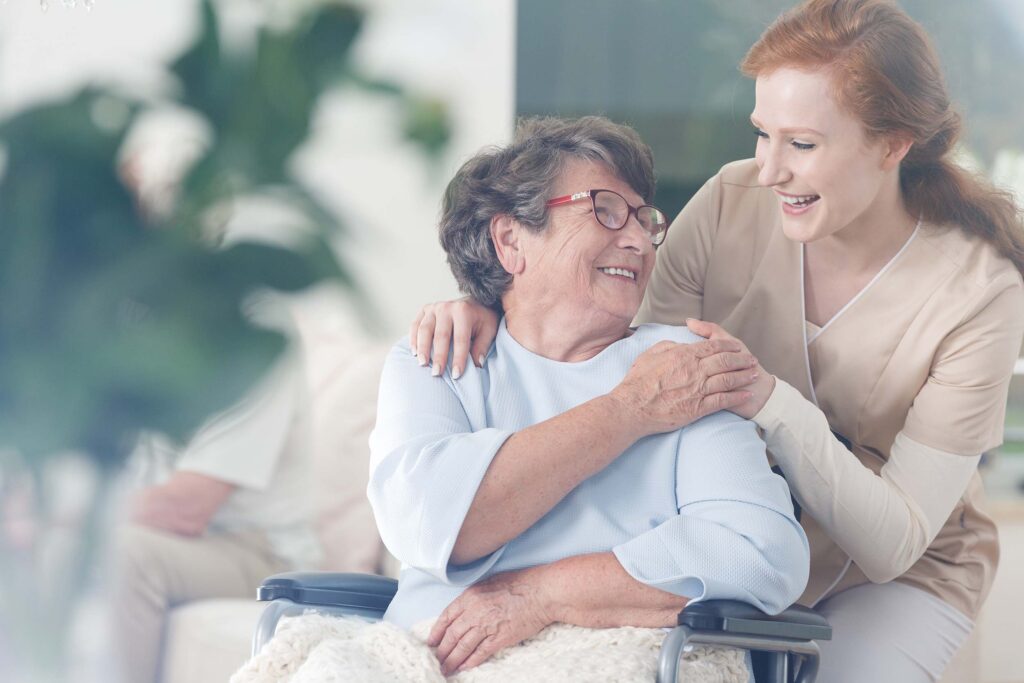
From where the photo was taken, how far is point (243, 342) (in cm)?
396

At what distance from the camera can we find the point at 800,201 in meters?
1.88

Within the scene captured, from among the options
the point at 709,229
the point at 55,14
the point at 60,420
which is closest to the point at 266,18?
the point at 55,14

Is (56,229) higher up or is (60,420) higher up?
(56,229)

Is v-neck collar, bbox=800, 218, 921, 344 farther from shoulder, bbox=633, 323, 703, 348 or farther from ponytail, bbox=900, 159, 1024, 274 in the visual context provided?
shoulder, bbox=633, 323, 703, 348

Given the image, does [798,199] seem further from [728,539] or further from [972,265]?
[728,539]

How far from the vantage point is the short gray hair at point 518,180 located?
185cm

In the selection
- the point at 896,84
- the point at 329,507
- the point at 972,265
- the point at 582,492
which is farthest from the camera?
the point at 329,507

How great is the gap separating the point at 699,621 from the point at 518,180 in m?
0.77

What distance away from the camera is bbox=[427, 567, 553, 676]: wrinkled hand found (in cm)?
160

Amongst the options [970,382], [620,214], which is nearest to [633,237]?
[620,214]

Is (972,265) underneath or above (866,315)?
above

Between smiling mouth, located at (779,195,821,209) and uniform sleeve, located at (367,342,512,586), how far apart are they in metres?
0.60

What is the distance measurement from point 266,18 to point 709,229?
240 centimetres

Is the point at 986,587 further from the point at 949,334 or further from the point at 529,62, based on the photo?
the point at 529,62
